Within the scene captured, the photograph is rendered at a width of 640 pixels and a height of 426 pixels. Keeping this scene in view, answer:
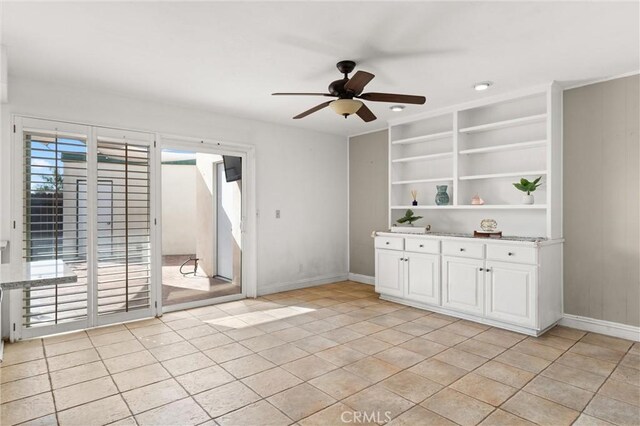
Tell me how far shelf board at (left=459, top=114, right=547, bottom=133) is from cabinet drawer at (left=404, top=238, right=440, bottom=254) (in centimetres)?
134

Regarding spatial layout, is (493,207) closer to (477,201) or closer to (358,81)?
(477,201)

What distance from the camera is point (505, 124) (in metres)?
4.00

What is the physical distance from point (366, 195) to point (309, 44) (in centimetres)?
341

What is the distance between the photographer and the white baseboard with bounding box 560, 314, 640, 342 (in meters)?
3.36

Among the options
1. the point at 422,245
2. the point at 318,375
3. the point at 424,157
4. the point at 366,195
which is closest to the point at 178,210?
the point at 366,195

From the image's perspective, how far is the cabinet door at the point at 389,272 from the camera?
4.64m

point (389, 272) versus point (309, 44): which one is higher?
point (309, 44)

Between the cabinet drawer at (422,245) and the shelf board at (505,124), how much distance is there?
1337 millimetres

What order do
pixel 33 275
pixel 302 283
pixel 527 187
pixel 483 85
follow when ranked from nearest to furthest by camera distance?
pixel 33 275, pixel 483 85, pixel 527 187, pixel 302 283

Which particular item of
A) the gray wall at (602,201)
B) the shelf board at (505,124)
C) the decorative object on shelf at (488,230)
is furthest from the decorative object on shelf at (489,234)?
the shelf board at (505,124)

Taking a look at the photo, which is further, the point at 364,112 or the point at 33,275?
the point at 364,112

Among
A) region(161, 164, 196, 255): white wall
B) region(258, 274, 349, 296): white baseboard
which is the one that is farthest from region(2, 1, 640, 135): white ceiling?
region(161, 164, 196, 255): white wall

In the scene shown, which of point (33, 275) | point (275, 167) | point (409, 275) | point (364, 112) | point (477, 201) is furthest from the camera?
point (275, 167)

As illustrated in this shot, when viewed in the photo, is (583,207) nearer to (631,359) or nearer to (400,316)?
(631,359)
